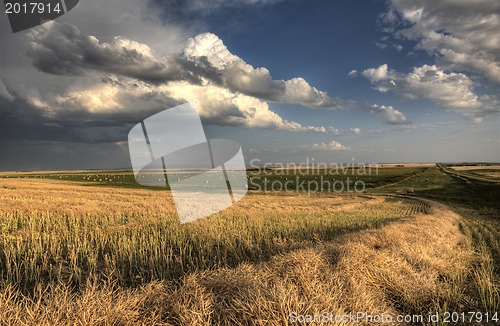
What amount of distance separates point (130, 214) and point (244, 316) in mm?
18023

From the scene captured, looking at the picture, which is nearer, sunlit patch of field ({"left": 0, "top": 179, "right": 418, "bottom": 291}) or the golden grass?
the golden grass

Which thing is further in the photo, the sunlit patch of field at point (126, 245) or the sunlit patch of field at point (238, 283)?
the sunlit patch of field at point (126, 245)

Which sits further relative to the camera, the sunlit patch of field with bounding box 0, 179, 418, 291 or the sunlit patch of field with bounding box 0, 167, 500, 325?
the sunlit patch of field with bounding box 0, 179, 418, 291

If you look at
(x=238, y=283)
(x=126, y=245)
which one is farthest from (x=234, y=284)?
(x=126, y=245)

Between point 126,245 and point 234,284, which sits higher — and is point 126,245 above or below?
below

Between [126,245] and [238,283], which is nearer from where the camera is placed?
[238,283]

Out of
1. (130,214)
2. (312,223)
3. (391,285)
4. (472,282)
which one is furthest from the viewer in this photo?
(130,214)

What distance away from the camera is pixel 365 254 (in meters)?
7.92

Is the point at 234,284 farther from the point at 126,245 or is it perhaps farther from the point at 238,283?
the point at 126,245

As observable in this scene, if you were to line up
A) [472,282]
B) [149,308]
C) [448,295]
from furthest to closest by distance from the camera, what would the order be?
[472,282] < [448,295] < [149,308]

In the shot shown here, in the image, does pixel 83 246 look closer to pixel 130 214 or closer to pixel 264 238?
pixel 264 238

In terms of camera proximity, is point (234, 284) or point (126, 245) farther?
point (126, 245)

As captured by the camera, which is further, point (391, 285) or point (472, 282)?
point (472, 282)

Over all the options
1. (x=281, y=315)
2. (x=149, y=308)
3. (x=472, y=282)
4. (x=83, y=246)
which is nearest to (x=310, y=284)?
(x=281, y=315)
